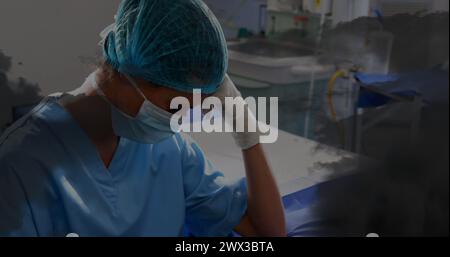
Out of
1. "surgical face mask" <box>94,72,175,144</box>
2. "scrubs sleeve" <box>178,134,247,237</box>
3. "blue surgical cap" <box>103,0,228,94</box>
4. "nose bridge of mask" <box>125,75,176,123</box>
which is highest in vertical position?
"blue surgical cap" <box>103,0,228,94</box>

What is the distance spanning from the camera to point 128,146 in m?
1.08

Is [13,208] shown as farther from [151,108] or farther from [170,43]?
[170,43]

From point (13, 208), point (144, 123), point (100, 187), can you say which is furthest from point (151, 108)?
point (13, 208)

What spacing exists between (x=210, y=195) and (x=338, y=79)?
1.25 feet

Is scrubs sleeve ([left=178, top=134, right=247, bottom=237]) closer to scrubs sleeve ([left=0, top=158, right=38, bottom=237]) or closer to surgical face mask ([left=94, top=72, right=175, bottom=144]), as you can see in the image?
surgical face mask ([left=94, top=72, right=175, bottom=144])

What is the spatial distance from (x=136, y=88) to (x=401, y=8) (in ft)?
1.68

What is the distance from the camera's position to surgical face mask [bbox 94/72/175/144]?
39.0 inches

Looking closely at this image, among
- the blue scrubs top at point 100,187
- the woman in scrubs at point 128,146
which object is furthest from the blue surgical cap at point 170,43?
the blue scrubs top at point 100,187

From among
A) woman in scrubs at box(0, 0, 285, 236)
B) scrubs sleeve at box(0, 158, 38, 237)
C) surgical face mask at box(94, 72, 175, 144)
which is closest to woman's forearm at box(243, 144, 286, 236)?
woman in scrubs at box(0, 0, 285, 236)

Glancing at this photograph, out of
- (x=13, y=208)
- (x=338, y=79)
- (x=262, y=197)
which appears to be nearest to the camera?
(x=13, y=208)

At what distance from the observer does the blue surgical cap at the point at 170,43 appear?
93 cm

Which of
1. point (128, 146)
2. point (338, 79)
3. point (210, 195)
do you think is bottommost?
point (210, 195)

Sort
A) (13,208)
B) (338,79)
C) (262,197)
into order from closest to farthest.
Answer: (13,208)
(338,79)
(262,197)

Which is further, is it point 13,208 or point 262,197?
point 262,197
